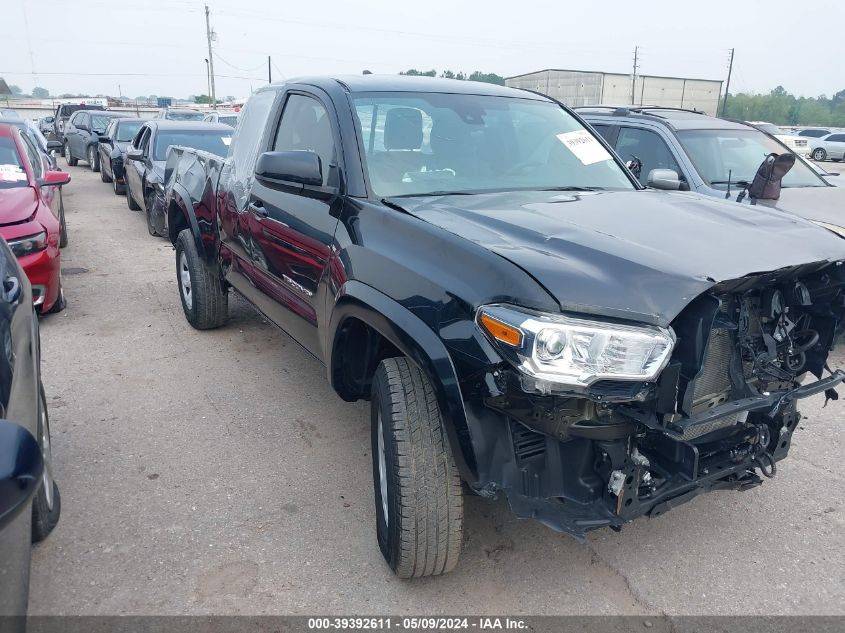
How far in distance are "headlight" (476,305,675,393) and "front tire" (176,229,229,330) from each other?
11.7ft

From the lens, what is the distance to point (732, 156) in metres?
6.60

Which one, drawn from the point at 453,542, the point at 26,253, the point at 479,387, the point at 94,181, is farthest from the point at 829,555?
the point at 94,181

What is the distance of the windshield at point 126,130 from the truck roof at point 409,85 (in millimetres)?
11269

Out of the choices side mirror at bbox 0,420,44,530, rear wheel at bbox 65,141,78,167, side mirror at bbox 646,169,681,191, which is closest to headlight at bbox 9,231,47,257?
side mirror at bbox 0,420,44,530

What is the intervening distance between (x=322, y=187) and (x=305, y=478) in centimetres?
148

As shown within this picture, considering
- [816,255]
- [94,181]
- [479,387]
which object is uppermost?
[816,255]

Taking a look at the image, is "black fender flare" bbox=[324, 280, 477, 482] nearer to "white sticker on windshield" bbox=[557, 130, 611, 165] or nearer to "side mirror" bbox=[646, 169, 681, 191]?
"white sticker on windshield" bbox=[557, 130, 611, 165]

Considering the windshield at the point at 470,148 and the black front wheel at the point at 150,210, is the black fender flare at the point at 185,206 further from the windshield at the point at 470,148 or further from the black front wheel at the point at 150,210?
the black front wheel at the point at 150,210

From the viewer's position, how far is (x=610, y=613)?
8.39ft

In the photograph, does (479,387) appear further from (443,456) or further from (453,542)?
(453,542)

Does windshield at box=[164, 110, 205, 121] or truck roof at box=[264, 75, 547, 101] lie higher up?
truck roof at box=[264, 75, 547, 101]

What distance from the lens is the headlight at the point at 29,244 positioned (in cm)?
523

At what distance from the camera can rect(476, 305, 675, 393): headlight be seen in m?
2.03

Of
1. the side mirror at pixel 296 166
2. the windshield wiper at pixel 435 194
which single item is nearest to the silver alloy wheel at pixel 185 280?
the side mirror at pixel 296 166
